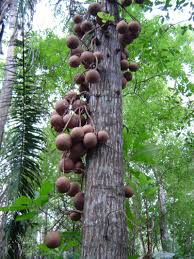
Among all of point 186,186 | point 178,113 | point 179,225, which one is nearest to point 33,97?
point 178,113

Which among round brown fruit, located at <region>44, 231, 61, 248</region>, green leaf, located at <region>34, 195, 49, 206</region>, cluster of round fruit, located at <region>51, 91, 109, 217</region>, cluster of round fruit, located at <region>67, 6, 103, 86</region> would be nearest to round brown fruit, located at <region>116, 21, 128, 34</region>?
cluster of round fruit, located at <region>67, 6, 103, 86</region>

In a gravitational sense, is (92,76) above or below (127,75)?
below

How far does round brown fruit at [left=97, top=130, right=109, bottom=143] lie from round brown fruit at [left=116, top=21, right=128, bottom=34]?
2.57ft

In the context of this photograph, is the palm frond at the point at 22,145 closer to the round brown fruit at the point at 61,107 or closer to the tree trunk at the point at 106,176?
the round brown fruit at the point at 61,107

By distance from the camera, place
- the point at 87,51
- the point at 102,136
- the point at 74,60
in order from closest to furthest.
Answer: the point at 102,136 < the point at 87,51 < the point at 74,60

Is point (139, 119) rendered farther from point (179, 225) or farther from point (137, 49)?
point (179, 225)

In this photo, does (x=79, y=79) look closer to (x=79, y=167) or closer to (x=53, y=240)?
(x=79, y=167)

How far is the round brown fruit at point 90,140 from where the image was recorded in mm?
1700

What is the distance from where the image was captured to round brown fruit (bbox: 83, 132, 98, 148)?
5.58 feet

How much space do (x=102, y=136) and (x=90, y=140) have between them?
0.07 m

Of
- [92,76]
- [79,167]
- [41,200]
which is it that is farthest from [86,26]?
[41,200]

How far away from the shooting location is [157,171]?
1254cm

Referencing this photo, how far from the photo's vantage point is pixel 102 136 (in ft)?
5.64

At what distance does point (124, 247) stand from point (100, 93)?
0.86 m
